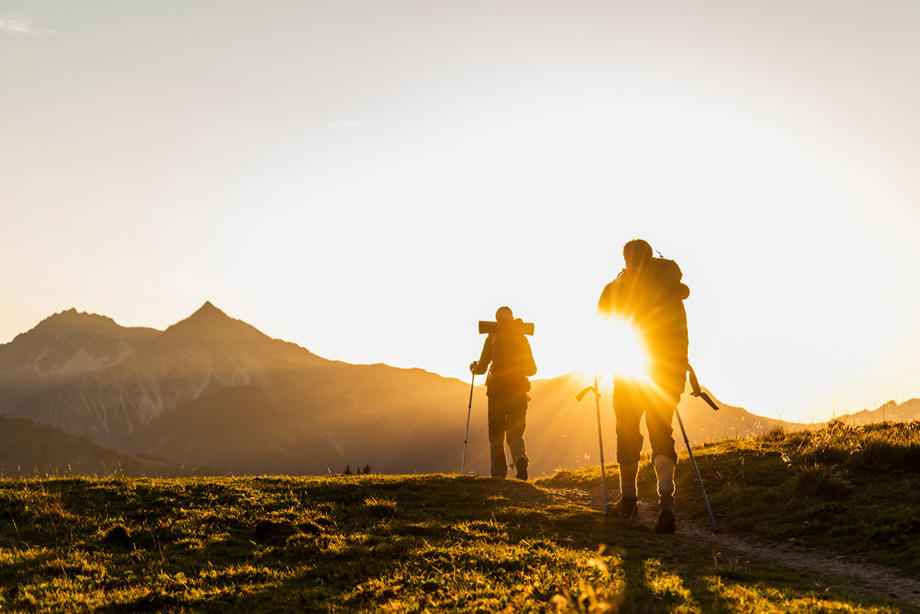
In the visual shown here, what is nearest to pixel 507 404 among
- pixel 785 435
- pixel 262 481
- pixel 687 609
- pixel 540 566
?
pixel 262 481

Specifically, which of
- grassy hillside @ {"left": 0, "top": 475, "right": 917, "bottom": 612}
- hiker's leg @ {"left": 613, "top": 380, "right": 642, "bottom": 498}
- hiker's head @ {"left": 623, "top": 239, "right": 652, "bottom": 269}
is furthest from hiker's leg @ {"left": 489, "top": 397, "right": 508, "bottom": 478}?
hiker's head @ {"left": 623, "top": 239, "right": 652, "bottom": 269}

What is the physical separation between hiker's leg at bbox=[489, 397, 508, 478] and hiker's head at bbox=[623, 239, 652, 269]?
6.03 m

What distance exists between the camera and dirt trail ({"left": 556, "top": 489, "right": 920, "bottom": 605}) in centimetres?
748

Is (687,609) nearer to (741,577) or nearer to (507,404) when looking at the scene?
(741,577)

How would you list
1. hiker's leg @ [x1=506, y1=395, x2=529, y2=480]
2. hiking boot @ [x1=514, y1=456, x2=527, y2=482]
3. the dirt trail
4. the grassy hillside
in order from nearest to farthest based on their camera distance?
1. the grassy hillside
2. the dirt trail
3. hiking boot @ [x1=514, y1=456, x2=527, y2=482]
4. hiker's leg @ [x1=506, y1=395, x2=529, y2=480]

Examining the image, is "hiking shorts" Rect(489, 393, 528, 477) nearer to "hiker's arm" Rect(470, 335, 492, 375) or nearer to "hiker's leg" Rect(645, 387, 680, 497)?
"hiker's arm" Rect(470, 335, 492, 375)

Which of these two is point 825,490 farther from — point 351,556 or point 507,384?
point 351,556

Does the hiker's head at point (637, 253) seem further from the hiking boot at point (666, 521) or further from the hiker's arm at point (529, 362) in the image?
the hiker's arm at point (529, 362)

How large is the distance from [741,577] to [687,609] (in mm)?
1966

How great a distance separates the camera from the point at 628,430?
10.6 metres

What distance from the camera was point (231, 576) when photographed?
7410mm

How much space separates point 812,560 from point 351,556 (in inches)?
238

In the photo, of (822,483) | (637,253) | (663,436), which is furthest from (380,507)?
(822,483)

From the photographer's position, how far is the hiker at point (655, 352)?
Answer: 10.2 m
